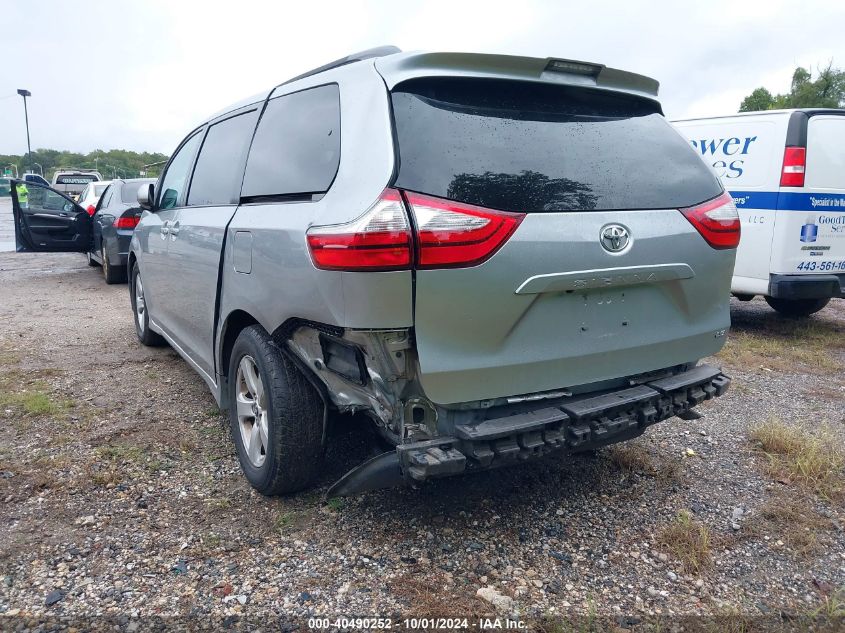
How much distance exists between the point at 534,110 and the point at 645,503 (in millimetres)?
1850

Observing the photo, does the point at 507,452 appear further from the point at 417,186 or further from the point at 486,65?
the point at 486,65

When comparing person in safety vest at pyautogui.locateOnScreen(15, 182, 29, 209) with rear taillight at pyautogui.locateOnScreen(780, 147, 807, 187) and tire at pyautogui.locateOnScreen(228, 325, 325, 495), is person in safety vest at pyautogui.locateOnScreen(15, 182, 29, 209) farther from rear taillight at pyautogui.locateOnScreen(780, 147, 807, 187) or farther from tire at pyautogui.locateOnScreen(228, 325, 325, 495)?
rear taillight at pyautogui.locateOnScreen(780, 147, 807, 187)

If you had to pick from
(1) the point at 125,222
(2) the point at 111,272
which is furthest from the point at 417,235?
(2) the point at 111,272

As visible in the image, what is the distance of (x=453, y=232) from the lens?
7.18 feet

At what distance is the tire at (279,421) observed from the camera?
2.75m

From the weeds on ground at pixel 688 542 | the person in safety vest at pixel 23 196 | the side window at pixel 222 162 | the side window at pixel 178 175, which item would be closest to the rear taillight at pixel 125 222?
the person in safety vest at pixel 23 196

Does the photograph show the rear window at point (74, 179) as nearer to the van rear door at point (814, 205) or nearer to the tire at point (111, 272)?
the tire at point (111, 272)

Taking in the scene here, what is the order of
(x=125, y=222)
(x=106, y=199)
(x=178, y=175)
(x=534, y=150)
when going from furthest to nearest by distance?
1. (x=106, y=199)
2. (x=125, y=222)
3. (x=178, y=175)
4. (x=534, y=150)

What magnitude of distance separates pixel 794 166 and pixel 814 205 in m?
0.40

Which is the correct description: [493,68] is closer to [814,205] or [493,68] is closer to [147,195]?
[147,195]

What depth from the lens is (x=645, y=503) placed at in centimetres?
303

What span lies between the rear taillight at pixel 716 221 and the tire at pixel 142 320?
14.4 ft

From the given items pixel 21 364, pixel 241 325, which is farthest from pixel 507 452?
pixel 21 364

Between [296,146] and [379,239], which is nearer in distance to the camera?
[379,239]
